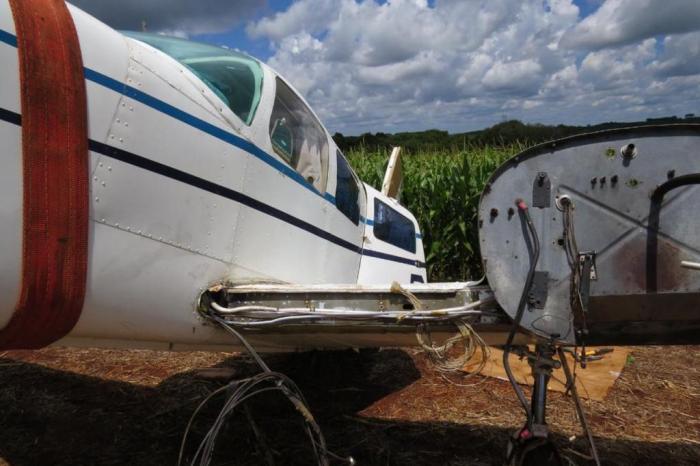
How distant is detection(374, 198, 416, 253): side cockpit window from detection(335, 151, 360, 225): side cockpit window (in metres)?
0.39

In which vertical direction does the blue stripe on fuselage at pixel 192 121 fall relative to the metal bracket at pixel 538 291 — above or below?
above

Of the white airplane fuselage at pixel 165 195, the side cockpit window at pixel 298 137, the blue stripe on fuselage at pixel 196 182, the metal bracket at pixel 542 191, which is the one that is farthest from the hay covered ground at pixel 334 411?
the metal bracket at pixel 542 191

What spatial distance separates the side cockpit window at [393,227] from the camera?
13.9 ft

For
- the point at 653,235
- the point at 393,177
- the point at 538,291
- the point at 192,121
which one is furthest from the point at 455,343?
the point at 393,177

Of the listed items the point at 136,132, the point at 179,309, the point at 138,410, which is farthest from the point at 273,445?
the point at 136,132

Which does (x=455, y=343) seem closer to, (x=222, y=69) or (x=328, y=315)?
(x=328, y=315)

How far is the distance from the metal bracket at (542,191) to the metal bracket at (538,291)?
0.84 ft

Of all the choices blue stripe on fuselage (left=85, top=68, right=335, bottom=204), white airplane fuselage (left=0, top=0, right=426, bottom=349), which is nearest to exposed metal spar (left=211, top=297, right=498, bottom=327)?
white airplane fuselage (left=0, top=0, right=426, bottom=349)

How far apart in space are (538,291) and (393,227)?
241 centimetres

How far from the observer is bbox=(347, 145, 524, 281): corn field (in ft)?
23.9

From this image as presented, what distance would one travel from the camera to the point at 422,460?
3291mm

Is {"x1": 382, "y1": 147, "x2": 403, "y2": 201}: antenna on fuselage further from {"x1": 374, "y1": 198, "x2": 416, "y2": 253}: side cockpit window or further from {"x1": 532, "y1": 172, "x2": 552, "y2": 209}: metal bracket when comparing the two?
{"x1": 532, "y1": 172, "x2": 552, "y2": 209}: metal bracket

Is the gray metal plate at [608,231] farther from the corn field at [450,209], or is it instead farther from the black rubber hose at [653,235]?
the corn field at [450,209]

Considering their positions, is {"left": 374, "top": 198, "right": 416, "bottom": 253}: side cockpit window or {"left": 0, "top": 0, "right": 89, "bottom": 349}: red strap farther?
{"left": 374, "top": 198, "right": 416, "bottom": 253}: side cockpit window
